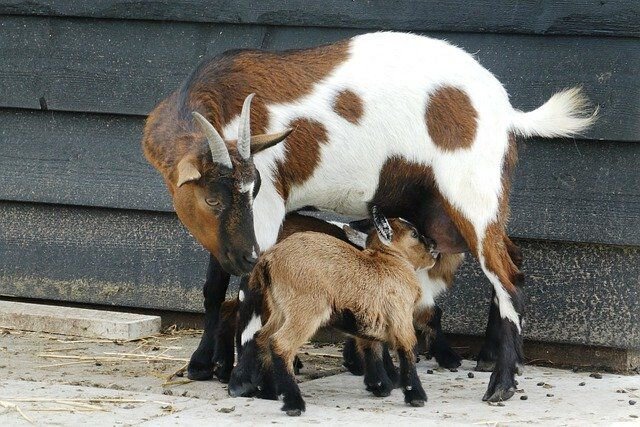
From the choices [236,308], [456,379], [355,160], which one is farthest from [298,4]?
[456,379]

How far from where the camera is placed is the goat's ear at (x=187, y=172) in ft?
15.6

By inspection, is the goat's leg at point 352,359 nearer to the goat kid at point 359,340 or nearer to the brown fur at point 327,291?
the goat kid at point 359,340

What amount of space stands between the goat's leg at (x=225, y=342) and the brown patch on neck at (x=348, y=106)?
39.3 inches

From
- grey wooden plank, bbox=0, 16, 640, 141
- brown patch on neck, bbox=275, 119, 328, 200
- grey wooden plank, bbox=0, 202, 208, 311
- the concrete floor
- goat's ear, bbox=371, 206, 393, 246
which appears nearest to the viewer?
the concrete floor

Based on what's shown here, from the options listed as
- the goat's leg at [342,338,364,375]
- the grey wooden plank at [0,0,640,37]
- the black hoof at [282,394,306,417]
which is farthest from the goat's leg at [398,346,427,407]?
the grey wooden plank at [0,0,640,37]

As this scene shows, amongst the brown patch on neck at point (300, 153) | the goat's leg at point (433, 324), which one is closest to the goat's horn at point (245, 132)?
the brown patch on neck at point (300, 153)

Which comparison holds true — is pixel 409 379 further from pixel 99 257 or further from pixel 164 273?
pixel 99 257

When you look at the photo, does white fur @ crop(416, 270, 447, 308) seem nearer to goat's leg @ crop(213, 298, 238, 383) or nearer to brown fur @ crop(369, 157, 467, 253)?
brown fur @ crop(369, 157, 467, 253)

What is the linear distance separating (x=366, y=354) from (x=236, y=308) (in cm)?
70

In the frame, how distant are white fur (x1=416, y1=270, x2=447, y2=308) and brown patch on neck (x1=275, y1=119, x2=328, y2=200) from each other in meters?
0.92

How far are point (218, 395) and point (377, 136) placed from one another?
4.37ft

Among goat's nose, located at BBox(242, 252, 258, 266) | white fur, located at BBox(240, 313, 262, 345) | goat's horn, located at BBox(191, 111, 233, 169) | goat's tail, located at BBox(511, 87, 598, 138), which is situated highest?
goat's tail, located at BBox(511, 87, 598, 138)

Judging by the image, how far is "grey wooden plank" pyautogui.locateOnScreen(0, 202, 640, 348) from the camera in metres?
5.94

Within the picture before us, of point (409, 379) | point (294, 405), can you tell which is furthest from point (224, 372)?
point (409, 379)
